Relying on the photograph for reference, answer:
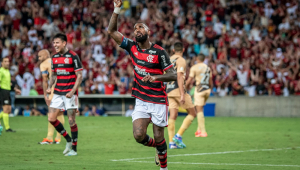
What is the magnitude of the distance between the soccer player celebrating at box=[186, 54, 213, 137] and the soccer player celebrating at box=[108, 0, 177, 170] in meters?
7.27

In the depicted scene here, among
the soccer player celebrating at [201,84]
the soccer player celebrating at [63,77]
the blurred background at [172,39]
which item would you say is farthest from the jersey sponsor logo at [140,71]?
the blurred background at [172,39]

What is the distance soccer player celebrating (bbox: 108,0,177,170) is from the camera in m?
7.78

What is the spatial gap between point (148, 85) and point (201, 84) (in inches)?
302

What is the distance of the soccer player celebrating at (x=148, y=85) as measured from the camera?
25.5ft

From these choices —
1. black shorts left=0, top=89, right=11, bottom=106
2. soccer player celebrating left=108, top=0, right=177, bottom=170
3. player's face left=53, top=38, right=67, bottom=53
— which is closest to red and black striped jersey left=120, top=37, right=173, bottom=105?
soccer player celebrating left=108, top=0, right=177, bottom=170

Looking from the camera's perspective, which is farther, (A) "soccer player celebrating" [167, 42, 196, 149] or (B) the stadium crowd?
(B) the stadium crowd

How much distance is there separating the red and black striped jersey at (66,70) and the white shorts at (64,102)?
117mm

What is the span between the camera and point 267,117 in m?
24.8

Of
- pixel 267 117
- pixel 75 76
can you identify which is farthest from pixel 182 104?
pixel 267 117

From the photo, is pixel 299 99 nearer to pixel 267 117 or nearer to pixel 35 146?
pixel 267 117

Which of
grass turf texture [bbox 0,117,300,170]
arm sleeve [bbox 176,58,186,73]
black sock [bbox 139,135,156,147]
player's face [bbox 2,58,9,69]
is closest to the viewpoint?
black sock [bbox 139,135,156,147]

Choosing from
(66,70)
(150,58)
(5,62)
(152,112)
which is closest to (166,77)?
(150,58)

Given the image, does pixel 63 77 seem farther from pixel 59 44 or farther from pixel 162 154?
pixel 162 154

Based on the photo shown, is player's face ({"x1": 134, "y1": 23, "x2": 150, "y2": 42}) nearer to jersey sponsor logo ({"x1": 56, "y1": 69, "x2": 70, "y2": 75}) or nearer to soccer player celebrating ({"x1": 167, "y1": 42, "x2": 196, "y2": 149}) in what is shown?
jersey sponsor logo ({"x1": 56, "y1": 69, "x2": 70, "y2": 75})
